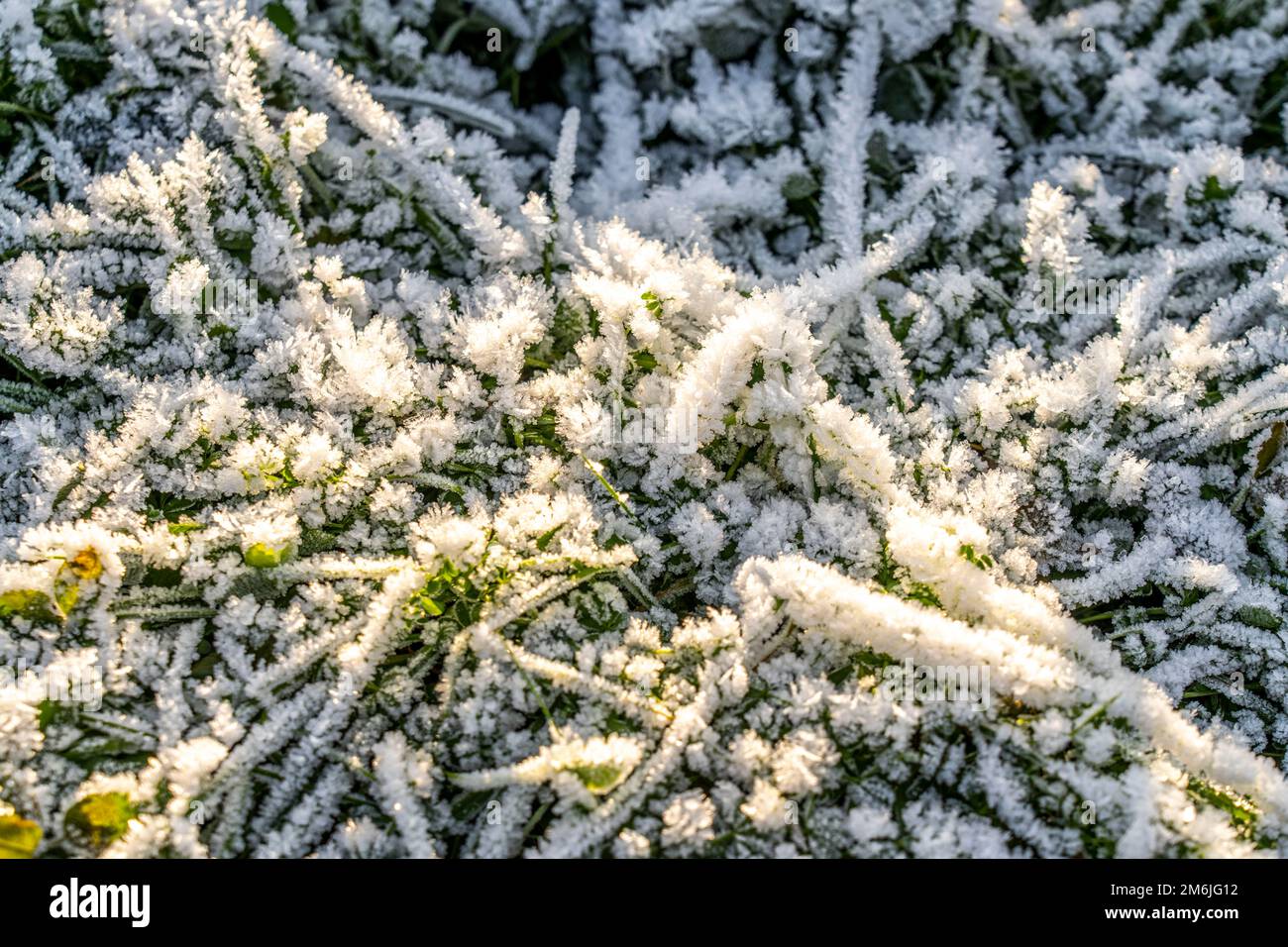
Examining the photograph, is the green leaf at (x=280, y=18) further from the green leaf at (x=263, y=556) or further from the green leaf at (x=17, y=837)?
the green leaf at (x=17, y=837)

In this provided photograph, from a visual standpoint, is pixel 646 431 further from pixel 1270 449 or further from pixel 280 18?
pixel 280 18

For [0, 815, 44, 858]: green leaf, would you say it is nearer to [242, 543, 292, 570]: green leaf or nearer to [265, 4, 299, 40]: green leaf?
[242, 543, 292, 570]: green leaf

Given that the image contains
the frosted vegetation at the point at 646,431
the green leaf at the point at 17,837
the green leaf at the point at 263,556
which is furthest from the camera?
the green leaf at the point at 263,556

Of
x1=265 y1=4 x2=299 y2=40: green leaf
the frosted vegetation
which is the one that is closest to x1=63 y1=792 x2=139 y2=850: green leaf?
the frosted vegetation

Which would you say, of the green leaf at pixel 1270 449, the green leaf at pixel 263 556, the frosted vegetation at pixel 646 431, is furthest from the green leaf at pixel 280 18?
the green leaf at pixel 1270 449

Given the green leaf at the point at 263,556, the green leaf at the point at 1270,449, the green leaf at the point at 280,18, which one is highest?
the green leaf at the point at 280,18
